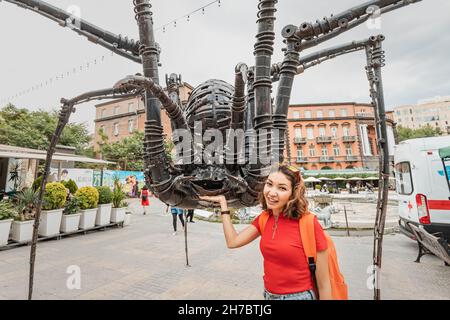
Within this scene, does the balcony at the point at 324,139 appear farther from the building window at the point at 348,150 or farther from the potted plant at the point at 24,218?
the potted plant at the point at 24,218

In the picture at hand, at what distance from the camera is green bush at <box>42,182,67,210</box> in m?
8.90

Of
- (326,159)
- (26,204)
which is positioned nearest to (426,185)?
(26,204)

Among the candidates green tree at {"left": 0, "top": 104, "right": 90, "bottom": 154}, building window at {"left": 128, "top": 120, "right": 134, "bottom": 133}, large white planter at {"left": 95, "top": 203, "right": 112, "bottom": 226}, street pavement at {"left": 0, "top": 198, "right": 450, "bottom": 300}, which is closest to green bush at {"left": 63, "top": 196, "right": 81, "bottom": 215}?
large white planter at {"left": 95, "top": 203, "right": 112, "bottom": 226}

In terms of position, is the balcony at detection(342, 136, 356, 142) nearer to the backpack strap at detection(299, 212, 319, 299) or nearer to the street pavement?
the street pavement

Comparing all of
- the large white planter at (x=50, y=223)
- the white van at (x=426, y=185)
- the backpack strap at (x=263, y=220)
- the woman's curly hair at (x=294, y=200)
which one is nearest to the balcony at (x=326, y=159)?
the white van at (x=426, y=185)

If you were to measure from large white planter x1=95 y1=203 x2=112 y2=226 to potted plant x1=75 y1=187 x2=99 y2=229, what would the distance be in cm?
25

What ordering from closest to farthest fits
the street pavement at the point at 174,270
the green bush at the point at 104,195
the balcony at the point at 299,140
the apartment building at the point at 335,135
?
1. the street pavement at the point at 174,270
2. the green bush at the point at 104,195
3. the apartment building at the point at 335,135
4. the balcony at the point at 299,140

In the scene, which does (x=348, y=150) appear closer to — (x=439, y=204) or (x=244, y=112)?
(x=439, y=204)

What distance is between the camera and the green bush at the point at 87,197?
33.5 feet

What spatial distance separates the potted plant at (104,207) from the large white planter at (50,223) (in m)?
1.83

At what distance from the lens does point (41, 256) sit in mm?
6996

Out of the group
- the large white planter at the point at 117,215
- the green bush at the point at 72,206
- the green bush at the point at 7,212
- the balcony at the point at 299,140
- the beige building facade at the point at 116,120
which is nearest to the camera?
the green bush at the point at 7,212

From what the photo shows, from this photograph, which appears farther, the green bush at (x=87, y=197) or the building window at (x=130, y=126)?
the building window at (x=130, y=126)
